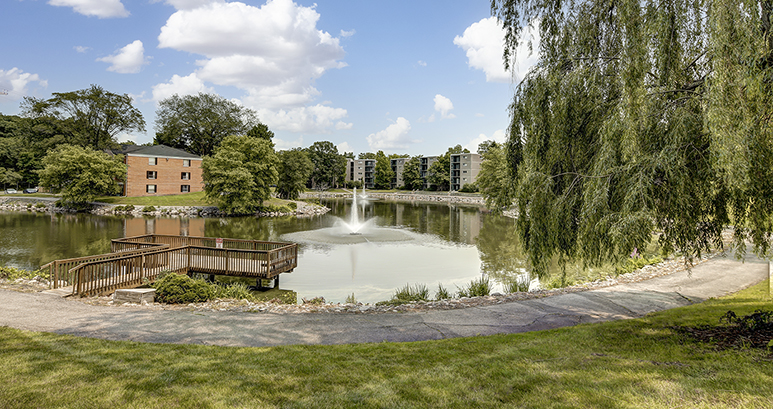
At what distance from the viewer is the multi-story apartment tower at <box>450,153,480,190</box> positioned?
10812cm

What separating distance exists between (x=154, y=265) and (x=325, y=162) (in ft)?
334

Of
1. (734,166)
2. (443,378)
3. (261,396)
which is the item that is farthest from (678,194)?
(261,396)

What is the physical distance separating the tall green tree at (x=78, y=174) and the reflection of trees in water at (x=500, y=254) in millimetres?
48655

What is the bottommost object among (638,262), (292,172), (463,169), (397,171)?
(638,262)

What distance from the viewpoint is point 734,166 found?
566 cm

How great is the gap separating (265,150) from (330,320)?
49.4m

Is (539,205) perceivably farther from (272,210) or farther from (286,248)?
(272,210)

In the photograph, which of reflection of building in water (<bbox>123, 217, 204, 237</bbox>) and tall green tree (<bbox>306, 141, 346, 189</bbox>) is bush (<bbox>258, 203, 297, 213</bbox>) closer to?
reflection of building in water (<bbox>123, 217, 204, 237</bbox>)

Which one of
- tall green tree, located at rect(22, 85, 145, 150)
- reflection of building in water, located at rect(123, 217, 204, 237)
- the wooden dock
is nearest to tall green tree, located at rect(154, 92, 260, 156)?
tall green tree, located at rect(22, 85, 145, 150)

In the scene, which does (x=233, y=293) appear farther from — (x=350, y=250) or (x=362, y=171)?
(x=362, y=171)

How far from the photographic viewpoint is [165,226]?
124 ft

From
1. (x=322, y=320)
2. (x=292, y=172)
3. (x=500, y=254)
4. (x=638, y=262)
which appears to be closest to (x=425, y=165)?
→ (x=292, y=172)

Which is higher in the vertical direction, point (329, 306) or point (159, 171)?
point (159, 171)

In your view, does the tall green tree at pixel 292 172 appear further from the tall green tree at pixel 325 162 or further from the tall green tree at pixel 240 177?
the tall green tree at pixel 325 162
